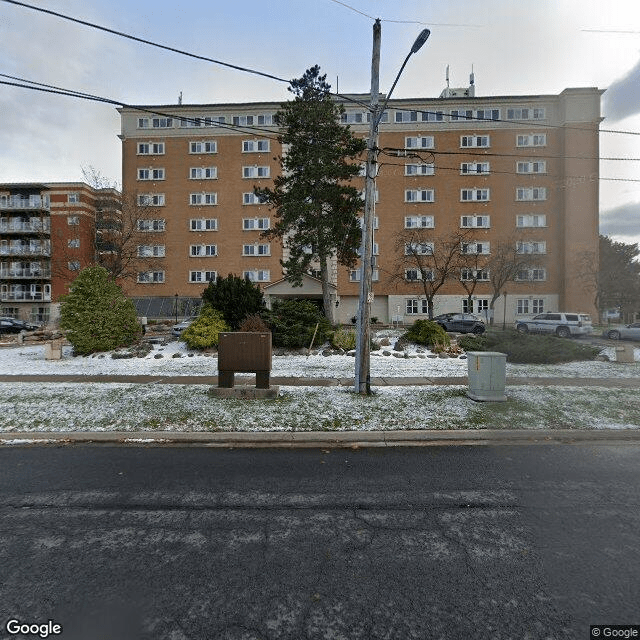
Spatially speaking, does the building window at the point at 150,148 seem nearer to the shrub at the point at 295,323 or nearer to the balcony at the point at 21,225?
the balcony at the point at 21,225

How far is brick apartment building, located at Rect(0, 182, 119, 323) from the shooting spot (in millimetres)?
46469

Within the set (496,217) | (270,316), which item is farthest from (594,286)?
(270,316)

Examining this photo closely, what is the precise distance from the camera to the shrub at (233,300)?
17.2 metres

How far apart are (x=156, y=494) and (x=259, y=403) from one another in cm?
390

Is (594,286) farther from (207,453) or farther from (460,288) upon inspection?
(207,453)

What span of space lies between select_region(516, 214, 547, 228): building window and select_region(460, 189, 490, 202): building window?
3945 millimetres

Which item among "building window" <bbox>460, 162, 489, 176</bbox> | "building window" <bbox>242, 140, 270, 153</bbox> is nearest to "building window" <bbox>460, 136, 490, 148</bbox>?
"building window" <bbox>460, 162, 489, 176</bbox>

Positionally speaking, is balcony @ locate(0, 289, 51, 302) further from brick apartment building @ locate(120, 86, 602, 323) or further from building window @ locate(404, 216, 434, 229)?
building window @ locate(404, 216, 434, 229)

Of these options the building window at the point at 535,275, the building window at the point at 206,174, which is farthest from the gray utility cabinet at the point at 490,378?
the building window at the point at 206,174

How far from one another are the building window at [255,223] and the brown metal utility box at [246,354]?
3382cm

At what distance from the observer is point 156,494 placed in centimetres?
452

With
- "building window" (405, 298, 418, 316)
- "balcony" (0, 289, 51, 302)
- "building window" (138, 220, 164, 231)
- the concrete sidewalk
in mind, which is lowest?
the concrete sidewalk

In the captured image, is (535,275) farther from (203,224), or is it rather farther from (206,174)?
(206,174)

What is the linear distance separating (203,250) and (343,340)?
96.7 ft
